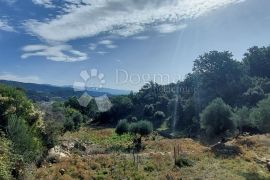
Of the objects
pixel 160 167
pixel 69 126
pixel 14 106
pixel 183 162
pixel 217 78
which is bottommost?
pixel 69 126

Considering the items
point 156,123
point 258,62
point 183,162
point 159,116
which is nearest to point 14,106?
point 183,162

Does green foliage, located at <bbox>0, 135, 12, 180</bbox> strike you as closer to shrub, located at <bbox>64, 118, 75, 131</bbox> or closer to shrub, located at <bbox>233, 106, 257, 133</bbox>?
shrub, located at <bbox>233, 106, 257, 133</bbox>

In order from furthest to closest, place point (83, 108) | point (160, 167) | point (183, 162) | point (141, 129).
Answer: point (83, 108), point (141, 129), point (183, 162), point (160, 167)

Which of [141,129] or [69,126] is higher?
[141,129]

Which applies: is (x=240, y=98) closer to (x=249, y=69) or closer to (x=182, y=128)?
(x=182, y=128)

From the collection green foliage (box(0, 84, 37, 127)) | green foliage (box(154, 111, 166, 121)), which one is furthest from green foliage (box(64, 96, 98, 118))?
green foliage (box(0, 84, 37, 127))

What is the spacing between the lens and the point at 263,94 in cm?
7706

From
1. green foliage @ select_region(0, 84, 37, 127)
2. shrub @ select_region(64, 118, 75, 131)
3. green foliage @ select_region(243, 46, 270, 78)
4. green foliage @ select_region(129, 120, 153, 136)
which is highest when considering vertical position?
green foliage @ select_region(243, 46, 270, 78)

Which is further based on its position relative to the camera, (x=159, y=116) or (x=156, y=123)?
(x=159, y=116)

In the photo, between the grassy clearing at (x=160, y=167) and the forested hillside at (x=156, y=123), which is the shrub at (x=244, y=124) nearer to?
the forested hillside at (x=156, y=123)

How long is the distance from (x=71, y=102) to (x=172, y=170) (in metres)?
96.2

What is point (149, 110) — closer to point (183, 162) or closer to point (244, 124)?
point (244, 124)

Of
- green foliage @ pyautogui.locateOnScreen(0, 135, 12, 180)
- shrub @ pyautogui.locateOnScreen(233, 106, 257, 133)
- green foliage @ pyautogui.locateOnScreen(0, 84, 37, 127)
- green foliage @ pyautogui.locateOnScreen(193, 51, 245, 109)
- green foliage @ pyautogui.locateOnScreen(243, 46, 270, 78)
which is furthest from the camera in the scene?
green foliage @ pyautogui.locateOnScreen(243, 46, 270, 78)

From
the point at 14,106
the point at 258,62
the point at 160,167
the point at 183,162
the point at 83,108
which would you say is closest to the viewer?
the point at 160,167
